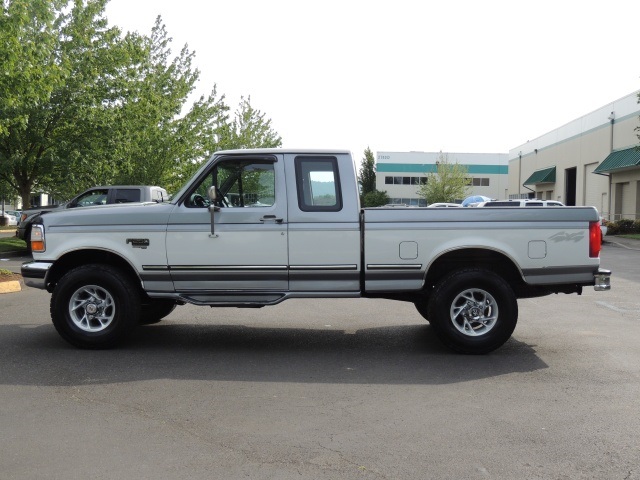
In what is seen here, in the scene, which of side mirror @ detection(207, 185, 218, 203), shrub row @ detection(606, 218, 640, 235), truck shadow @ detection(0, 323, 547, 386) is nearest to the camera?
truck shadow @ detection(0, 323, 547, 386)

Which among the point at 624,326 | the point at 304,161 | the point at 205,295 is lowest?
the point at 624,326

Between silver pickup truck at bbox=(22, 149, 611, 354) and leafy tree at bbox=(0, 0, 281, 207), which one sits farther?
leafy tree at bbox=(0, 0, 281, 207)

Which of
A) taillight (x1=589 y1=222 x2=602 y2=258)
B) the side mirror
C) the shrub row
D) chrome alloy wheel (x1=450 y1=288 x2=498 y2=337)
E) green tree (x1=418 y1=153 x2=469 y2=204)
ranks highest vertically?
green tree (x1=418 y1=153 x2=469 y2=204)

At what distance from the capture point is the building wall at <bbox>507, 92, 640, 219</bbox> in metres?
37.8

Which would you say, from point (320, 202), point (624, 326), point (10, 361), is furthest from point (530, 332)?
point (10, 361)

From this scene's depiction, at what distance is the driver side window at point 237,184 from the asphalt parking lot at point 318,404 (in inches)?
66.0

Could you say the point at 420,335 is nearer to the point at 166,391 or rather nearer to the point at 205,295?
the point at 205,295

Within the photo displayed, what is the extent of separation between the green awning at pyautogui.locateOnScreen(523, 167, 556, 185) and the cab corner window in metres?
47.7

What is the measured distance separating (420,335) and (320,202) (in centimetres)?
230

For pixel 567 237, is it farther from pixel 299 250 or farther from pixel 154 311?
pixel 154 311

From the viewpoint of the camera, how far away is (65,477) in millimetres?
3885

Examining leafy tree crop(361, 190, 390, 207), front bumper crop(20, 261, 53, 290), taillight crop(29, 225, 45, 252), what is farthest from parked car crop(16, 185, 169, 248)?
leafy tree crop(361, 190, 390, 207)

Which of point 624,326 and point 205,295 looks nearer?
point 205,295

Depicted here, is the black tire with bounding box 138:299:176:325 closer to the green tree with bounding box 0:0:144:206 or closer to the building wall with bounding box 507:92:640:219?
the green tree with bounding box 0:0:144:206
